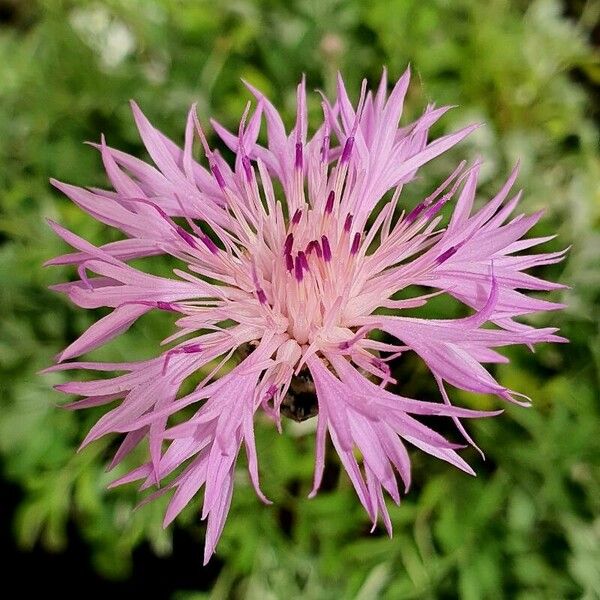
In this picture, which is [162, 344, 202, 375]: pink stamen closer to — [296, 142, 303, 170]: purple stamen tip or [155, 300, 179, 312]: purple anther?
[155, 300, 179, 312]: purple anther

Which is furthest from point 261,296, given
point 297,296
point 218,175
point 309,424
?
point 309,424

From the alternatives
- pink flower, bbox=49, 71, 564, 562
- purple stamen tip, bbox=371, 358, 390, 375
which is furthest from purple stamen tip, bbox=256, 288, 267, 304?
purple stamen tip, bbox=371, 358, 390, 375

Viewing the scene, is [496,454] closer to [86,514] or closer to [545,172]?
[545,172]

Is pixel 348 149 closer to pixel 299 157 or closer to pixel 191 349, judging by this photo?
pixel 299 157

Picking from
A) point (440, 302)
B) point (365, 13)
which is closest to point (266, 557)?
point (440, 302)

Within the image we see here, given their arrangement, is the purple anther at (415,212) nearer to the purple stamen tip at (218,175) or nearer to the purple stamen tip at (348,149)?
the purple stamen tip at (348,149)

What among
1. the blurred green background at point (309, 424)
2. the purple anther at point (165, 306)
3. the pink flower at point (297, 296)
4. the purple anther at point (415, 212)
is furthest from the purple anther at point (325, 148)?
the blurred green background at point (309, 424)
